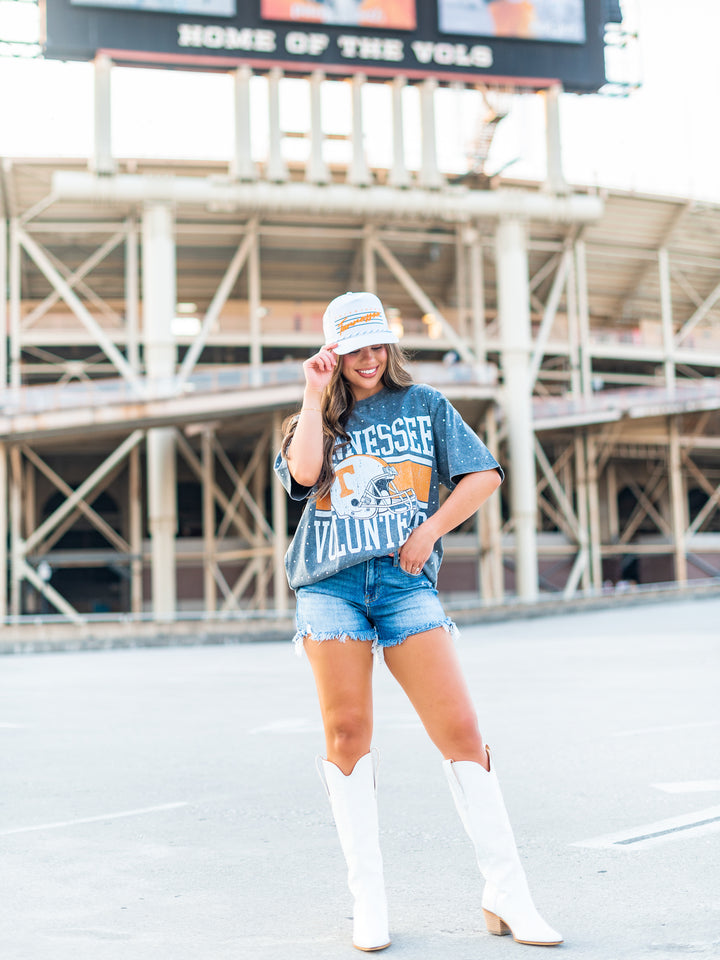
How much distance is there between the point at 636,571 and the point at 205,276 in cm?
2493

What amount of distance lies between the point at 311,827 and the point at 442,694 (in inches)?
67.0

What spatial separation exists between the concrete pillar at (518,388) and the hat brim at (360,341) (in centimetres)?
3360

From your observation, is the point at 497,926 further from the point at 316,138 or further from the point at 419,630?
the point at 316,138

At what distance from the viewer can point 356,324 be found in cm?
344

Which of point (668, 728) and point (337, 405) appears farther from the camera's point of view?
point (668, 728)

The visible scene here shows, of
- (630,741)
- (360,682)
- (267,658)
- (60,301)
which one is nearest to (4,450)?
(60,301)

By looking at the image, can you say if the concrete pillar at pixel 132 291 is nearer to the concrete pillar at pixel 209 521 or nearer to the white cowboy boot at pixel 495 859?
the concrete pillar at pixel 209 521

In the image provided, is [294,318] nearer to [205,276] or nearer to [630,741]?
[205,276]

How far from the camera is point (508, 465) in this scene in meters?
38.8

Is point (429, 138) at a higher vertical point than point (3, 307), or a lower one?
higher

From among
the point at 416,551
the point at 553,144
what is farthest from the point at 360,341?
the point at 553,144

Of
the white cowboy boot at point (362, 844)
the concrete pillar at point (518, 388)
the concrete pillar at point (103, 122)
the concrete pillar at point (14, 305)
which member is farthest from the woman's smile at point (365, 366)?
the concrete pillar at point (14, 305)

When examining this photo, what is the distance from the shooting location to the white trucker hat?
3.39 m

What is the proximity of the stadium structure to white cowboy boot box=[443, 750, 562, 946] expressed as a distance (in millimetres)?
26491
